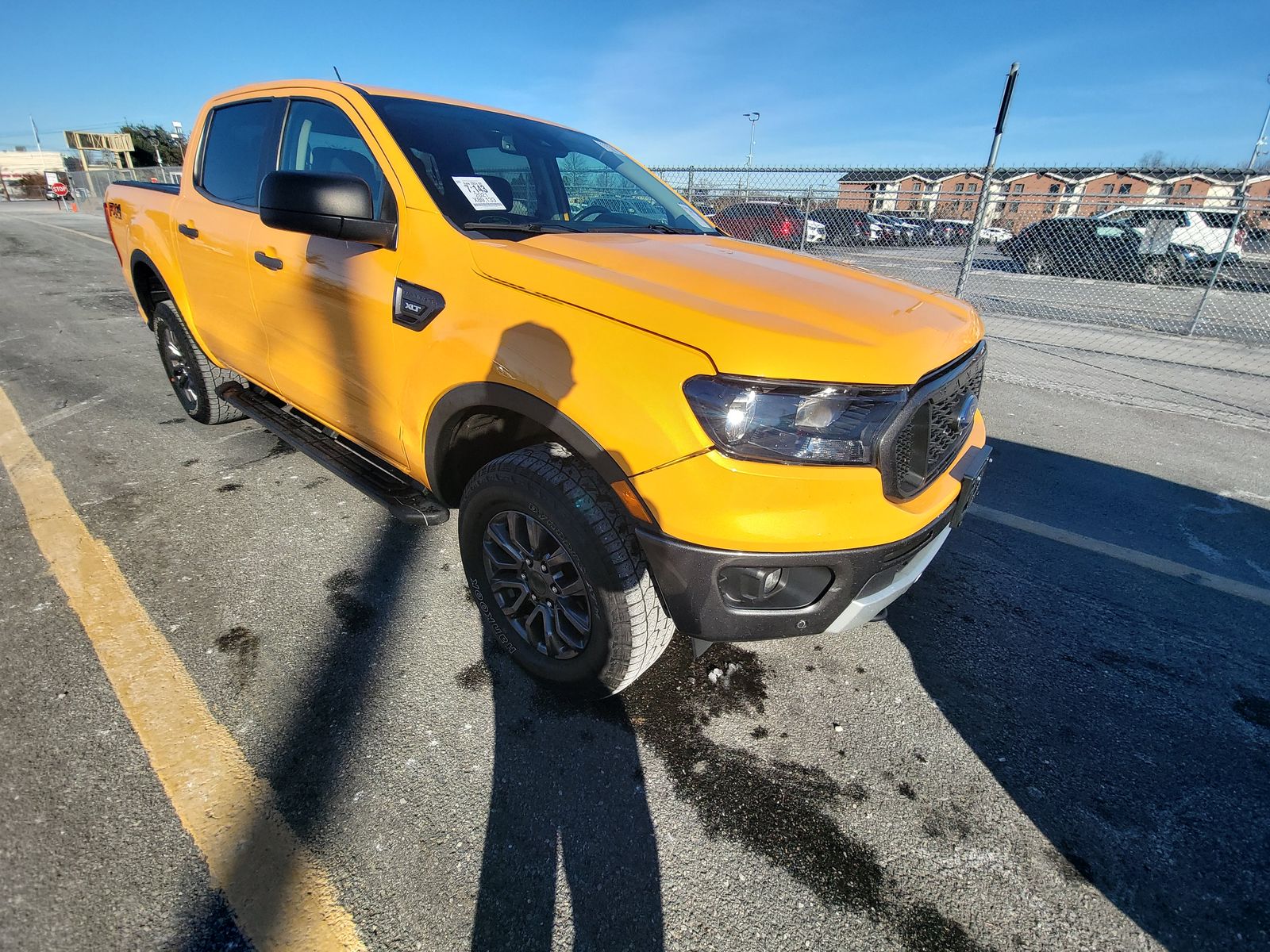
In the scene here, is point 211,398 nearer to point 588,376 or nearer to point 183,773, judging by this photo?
point 183,773

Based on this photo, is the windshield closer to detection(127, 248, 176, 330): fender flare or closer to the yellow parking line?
the yellow parking line

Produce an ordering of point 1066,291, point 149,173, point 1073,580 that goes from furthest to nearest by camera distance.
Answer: point 149,173, point 1066,291, point 1073,580

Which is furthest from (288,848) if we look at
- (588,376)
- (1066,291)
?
(1066,291)

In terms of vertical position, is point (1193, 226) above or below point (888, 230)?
Answer: above

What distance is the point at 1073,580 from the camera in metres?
2.92

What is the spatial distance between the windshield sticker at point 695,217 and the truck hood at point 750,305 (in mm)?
919

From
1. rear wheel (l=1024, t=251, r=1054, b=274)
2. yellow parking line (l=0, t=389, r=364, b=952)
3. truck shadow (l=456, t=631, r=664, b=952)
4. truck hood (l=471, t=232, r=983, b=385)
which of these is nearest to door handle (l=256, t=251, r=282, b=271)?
truck hood (l=471, t=232, r=983, b=385)

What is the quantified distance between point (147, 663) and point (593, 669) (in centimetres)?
153

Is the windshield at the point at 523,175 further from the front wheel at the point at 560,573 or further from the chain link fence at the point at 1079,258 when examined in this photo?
the chain link fence at the point at 1079,258

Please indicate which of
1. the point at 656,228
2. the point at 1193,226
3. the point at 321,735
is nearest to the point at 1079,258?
the point at 1193,226

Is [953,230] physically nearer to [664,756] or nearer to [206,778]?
[664,756]

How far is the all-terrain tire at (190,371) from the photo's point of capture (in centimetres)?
378

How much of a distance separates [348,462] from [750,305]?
1961mm

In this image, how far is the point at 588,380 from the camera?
1628 mm
